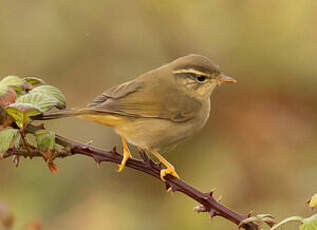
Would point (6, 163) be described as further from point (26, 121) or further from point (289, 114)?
point (26, 121)

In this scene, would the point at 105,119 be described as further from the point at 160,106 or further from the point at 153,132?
the point at 160,106

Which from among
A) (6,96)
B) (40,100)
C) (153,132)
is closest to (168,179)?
(40,100)

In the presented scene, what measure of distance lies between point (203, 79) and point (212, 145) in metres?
1.46

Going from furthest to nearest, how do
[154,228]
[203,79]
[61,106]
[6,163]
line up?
1. [6,163]
2. [154,228]
3. [203,79]
4. [61,106]

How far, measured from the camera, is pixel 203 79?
4832 mm

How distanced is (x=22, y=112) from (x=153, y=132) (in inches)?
72.3

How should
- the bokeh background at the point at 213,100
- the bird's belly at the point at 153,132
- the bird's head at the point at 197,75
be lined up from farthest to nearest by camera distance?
the bokeh background at the point at 213,100, the bird's head at the point at 197,75, the bird's belly at the point at 153,132

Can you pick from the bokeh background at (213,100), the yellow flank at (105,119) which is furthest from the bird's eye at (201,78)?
the bokeh background at (213,100)

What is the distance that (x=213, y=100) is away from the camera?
6660 mm

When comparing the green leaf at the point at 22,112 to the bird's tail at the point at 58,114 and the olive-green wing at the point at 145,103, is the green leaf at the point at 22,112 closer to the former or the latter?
the bird's tail at the point at 58,114

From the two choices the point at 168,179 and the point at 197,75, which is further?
the point at 197,75

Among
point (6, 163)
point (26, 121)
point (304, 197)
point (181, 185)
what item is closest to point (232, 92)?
point (304, 197)

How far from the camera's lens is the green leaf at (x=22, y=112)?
2.36 m

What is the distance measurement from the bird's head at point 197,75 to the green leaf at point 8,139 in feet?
7.90
